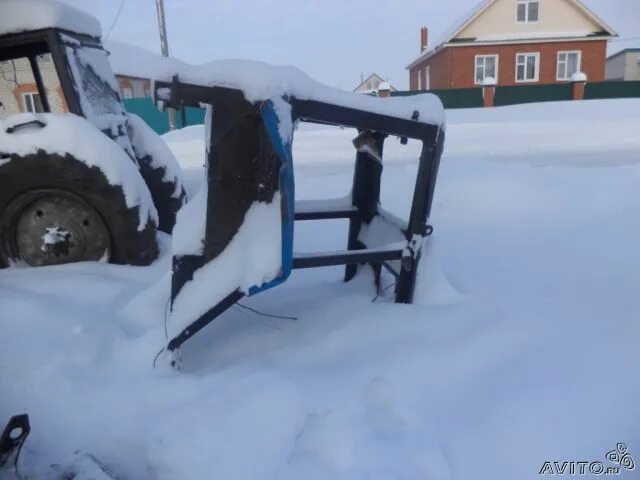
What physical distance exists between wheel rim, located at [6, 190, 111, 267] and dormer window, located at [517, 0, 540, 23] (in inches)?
1112

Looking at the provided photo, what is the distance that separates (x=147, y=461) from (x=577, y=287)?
2284 mm

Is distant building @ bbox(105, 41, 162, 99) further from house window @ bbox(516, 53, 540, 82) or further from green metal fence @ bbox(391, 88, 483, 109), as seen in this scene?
house window @ bbox(516, 53, 540, 82)

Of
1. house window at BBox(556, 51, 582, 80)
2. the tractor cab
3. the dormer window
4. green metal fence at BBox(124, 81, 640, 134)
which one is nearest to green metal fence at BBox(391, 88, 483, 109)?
green metal fence at BBox(124, 81, 640, 134)

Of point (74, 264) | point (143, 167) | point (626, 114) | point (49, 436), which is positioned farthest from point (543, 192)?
point (626, 114)

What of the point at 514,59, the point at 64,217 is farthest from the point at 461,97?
the point at 64,217

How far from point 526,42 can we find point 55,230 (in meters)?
27.8

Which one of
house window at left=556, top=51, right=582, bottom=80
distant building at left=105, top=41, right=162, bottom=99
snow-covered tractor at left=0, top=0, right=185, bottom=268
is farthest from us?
house window at left=556, top=51, right=582, bottom=80

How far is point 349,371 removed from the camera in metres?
2.07

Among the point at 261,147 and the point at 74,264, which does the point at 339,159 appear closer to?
the point at 74,264

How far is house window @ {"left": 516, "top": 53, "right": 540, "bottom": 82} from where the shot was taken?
86.5 feet

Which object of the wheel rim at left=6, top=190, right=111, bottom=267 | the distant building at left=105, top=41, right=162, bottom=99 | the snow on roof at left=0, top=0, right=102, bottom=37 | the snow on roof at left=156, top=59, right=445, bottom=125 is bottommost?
the wheel rim at left=6, top=190, right=111, bottom=267

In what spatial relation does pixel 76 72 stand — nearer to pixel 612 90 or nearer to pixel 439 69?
pixel 612 90

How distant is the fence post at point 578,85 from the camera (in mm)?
21094

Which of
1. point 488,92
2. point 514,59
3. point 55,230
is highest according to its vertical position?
point 514,59
